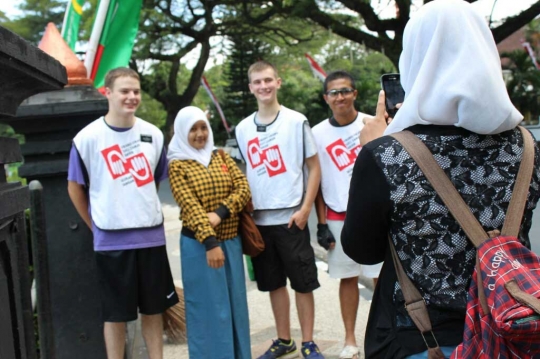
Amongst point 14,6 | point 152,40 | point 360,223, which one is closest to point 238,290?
point 360,223

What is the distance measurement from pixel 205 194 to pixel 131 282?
696 millimetres

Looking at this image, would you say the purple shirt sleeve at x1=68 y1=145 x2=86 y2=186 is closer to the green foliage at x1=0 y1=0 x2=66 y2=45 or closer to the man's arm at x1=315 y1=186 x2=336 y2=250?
the man's arm at x1=315 y1=186 x2=336 y2=250

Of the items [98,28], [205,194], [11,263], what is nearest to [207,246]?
[205,194]

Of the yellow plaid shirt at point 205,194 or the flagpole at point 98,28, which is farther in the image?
the flagpole at point 98,28

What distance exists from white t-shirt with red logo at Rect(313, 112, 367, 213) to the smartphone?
209 cm

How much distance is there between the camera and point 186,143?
4.07 m

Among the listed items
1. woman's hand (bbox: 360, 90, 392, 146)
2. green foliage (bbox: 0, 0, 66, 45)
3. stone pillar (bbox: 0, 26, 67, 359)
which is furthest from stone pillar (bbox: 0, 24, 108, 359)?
green foliage (bbox: 0, 0, 66, 45)

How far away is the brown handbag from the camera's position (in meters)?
4.19

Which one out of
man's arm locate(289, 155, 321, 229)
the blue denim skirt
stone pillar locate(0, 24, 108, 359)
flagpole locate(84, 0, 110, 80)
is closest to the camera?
stone pillar locate(0, 24, 108, 359)

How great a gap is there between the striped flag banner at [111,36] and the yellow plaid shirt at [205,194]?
10.0ft

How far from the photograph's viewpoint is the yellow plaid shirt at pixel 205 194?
391cm

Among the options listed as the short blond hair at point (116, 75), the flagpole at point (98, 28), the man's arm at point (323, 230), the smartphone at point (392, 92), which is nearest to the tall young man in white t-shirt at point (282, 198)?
the man's arm at point (323, 230)

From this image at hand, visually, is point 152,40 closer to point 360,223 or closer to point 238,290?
point 238,290

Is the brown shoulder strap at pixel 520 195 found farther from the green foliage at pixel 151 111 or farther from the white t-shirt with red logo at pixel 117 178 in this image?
the green foliage at pixel 151 111
